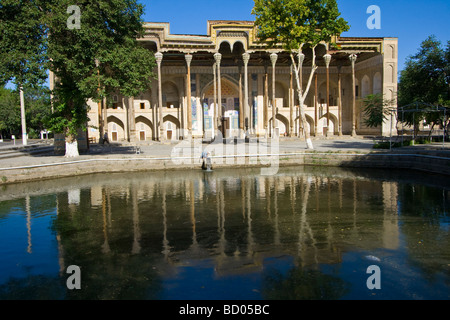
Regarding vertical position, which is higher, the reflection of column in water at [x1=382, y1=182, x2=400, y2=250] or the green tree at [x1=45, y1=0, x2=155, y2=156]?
the green tree at [x1=45, y1=0, x2=155, y2=156]

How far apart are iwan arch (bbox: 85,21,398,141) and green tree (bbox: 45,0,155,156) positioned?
10.3m

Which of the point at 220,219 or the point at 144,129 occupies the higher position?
the point at 144,129

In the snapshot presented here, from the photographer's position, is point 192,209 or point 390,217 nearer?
point 390,217

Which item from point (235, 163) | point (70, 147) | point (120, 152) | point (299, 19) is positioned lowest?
point (235, 163)

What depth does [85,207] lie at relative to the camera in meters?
10.1

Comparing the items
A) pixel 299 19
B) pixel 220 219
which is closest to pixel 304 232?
pixel 220 219

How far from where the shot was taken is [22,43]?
1516 centimetres

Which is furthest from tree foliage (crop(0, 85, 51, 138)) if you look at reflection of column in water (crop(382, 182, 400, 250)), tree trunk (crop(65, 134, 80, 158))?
reflection of column in water (crop(382, 182, 400, 250))

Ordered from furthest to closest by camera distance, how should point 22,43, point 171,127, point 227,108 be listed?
point 227,108, point 171,127, point 22,43

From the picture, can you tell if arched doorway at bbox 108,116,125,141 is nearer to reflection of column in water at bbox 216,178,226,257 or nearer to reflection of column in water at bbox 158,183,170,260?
reflection of column in water at bbox 158,183,170,260

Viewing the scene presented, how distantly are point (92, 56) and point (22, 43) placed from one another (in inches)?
113

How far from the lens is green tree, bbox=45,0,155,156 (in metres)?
15.3

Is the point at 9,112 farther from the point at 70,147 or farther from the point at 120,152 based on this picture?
the point at 70,147
